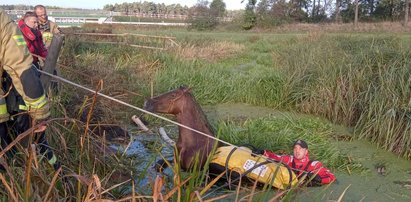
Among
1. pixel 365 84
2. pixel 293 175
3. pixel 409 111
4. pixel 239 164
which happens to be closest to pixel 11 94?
pixel 239 164

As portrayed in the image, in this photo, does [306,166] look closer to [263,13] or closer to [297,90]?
[297,90]

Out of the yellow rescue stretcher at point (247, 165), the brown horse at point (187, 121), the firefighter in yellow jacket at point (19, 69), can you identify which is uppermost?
the firefighter in yellow jacket at point (19, 69)

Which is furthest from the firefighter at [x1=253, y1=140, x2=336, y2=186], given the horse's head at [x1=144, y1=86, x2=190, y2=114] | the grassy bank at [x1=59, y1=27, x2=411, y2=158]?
the grassy bank at [x1=59, y1=27, x2=411, y2=158]

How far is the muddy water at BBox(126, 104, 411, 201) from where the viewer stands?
12.6 feet

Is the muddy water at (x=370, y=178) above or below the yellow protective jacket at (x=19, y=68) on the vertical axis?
below

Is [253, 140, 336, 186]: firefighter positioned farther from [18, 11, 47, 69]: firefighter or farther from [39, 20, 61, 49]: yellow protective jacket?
[39, 20, 61, 49]: yellow protective jacket

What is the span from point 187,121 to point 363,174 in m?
1.86

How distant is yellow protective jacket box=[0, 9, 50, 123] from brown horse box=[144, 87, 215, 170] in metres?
1.57

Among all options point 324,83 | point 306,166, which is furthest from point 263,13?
point 306,166

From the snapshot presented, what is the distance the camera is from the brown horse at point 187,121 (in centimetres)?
407

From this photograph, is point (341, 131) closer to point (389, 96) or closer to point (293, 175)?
point (389, 96)

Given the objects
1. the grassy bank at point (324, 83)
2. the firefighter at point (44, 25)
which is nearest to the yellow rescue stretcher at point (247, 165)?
the grassy bank at point (324, 83)

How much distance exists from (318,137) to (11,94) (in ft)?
11.9

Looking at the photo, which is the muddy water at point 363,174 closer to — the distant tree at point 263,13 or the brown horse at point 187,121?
the brown horse at point 187,121
